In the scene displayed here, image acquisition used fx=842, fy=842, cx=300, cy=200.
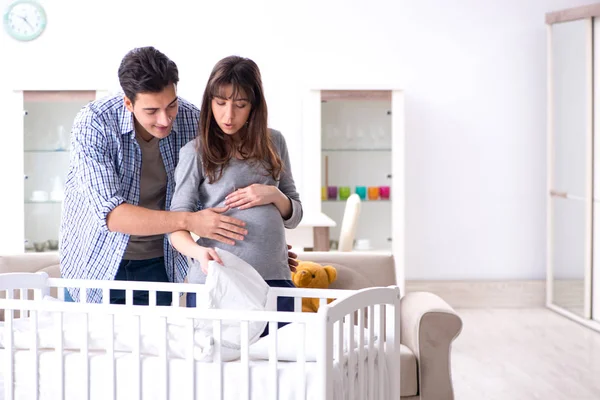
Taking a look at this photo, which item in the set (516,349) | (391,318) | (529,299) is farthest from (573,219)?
(391,318)

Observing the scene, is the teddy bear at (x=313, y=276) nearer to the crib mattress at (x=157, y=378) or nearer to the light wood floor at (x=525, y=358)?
the light wood floor at (x=525, y=358)

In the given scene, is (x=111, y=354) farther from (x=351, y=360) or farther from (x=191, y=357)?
(x=351, y=360)

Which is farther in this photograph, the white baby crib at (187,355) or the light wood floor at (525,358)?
the light wood floor at (525,358)

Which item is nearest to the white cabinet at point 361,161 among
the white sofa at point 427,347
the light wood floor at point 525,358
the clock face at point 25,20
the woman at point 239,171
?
the light wood floor at point 525,358

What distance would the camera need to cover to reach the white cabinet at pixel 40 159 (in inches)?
202

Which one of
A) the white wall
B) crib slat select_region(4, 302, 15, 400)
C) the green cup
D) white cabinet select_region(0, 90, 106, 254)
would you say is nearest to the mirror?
the white wall

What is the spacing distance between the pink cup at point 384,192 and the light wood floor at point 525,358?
2.93 feet

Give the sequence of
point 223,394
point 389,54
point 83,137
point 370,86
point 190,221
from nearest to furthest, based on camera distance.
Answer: point 223,394 < point 190,221 < point 83,137 < point 370,86 < point 389,54

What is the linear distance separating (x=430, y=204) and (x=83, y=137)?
149 inches

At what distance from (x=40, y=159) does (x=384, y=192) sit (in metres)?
2.13

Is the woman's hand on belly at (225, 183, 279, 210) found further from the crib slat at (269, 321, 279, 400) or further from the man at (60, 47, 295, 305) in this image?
the crib slat at (269, 321, 279, 400)

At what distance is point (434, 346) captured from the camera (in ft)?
9.59

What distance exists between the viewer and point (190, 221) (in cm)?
201

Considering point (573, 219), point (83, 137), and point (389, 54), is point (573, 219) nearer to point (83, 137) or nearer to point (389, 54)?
point (389, 54)
